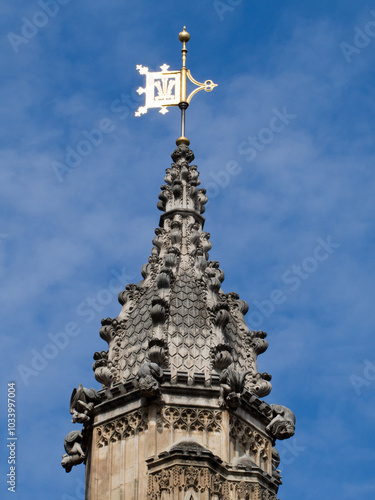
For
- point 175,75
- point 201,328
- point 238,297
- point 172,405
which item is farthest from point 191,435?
point 175,75

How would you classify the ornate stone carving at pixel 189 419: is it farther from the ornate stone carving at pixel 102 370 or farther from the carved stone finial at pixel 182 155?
the carved stone finial at pixel 182 155

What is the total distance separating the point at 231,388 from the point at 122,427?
128 inches

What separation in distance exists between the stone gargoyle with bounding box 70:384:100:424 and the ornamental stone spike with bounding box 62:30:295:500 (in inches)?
1.1

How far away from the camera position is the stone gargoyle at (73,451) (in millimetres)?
44594

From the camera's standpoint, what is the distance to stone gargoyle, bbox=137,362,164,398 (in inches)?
1674

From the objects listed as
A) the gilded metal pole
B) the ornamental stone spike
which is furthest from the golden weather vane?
the ornamental stone spike

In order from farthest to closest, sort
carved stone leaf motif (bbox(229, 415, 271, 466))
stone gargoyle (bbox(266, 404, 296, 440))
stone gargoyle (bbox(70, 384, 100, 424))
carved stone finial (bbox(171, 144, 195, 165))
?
carved stone finial (bbox(171, 144, 195, 165)) → stone gargoyle (bbox(266, 404, 296, 440)) → stone gargoyle (bbox(70, 384, 100, 424)) → carved stone leaf motif (bbox(229, 415, 271, 466))

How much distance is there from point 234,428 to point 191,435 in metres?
1.42

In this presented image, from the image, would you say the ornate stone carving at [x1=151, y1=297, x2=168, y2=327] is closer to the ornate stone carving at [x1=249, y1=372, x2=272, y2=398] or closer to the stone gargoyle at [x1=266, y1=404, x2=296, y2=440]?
the ornate stone carving at [x1=249, y1=372, x2=272, y2=398]

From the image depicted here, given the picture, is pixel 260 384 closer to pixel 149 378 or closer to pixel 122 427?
pixel 149 378

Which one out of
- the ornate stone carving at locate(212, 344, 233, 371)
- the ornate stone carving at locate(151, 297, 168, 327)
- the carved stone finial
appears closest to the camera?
the ornate stone carving at locate(212, 344, 233, 371)

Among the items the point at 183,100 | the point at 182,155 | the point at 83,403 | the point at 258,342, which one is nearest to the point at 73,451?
the point at 83,403

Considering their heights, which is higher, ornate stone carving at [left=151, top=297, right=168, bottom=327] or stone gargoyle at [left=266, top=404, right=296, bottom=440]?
ornate stone carving at [left=151, top=297, right=168, bottom=327]

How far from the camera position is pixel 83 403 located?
144 ft
